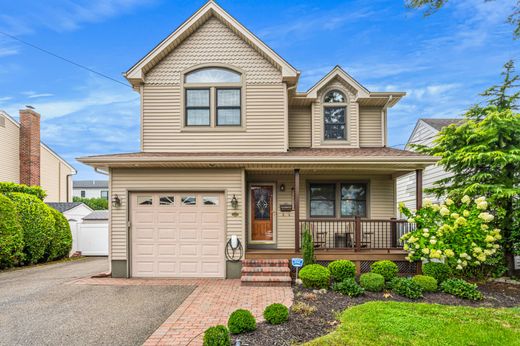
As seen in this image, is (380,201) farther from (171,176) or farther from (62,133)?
(62,133)

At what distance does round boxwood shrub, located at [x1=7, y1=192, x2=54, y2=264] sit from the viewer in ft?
40.5

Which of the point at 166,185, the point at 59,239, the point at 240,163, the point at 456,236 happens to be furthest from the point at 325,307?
the point at 59,239

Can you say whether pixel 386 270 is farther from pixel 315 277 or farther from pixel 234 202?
pixel 234 202

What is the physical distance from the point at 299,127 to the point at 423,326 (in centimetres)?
772

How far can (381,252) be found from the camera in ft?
30.6

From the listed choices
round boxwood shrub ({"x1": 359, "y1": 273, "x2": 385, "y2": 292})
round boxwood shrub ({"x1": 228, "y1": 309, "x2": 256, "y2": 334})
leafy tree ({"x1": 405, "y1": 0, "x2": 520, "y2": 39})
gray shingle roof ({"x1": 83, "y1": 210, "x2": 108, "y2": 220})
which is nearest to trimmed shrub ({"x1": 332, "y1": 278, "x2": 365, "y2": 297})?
round boxwood shrub ({"x1": 359, "y1": 273, "x2": 385, "y2": 292})

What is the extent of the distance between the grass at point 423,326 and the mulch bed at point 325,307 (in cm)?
25

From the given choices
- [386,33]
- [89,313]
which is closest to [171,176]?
[89,313]

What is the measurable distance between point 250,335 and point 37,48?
1509 cm

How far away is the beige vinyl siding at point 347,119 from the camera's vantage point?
1130 centimetres

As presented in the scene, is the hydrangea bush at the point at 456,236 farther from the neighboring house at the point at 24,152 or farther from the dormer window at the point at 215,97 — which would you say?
the neighboring house at the point at 24,152

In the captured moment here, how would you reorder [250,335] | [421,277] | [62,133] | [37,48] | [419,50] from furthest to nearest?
1. [62,133]
2. [419,50]
3. [37,48]
4. [421,277]
5. [250,335]

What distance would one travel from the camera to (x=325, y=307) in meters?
6.40

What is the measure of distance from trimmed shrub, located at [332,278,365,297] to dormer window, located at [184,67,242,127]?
5.64 metres
